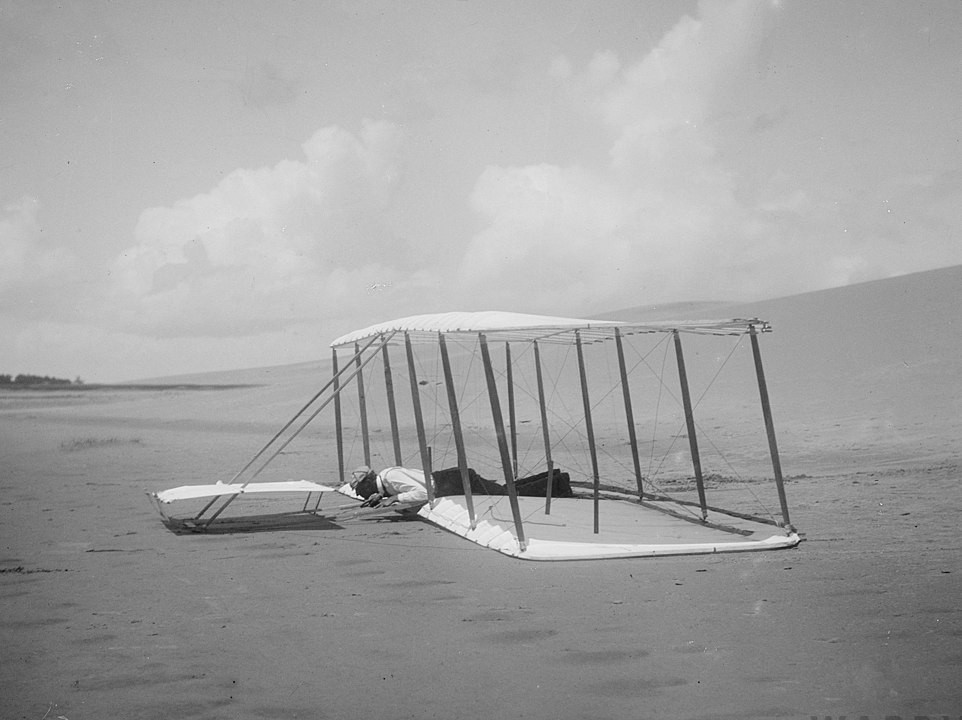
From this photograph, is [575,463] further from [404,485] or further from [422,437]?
[422,437]

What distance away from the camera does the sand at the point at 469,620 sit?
6.24 metres

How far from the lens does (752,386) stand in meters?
30.1

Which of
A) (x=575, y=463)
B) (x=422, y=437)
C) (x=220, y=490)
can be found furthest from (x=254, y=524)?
(x=575, y=463)

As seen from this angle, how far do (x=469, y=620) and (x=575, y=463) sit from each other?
46.6ft

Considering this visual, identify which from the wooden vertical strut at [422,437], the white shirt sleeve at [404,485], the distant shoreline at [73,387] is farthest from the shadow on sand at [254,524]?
the distant shoreline at [73,387]

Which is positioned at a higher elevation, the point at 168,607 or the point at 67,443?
the point at 67,443

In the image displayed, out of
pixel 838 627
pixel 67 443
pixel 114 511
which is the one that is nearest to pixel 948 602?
pixel 838 627

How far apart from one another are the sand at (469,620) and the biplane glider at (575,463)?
0.59 metres

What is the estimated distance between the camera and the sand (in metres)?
6.24

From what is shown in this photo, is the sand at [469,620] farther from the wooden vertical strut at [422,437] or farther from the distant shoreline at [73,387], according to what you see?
the distant shoreline at [73,387]

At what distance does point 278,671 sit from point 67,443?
92.1 ft

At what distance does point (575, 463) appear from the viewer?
73.2 feet

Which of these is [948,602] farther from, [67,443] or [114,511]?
[67,443]

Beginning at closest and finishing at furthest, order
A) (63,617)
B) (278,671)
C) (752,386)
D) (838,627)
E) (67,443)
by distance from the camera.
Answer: (278,671) < (838,627) < (63,617) < (752,386) < (67,443)
